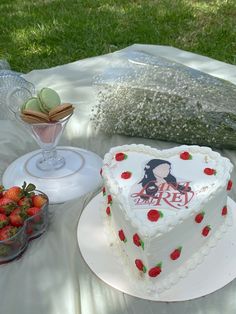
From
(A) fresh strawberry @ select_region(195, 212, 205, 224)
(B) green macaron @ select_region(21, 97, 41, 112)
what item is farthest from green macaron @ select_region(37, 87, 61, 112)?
(A) fresh strawberry @ select_region(195, 212, 205, 224)

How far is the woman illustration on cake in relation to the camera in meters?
1.20

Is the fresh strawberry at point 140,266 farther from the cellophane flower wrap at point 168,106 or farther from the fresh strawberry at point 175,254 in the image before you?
the cellophane flower wrap at point 168,106

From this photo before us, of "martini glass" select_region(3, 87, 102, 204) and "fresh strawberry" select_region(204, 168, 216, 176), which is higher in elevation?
"fresh strawberry" select_region(204, 168, 216, 176)

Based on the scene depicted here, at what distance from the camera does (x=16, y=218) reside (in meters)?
1.30

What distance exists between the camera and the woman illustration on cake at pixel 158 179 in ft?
3.95

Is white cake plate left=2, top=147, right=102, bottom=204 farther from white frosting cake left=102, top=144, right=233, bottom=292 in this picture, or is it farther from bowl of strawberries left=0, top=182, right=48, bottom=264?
white frosting cake left=102, top=144, right=233, bottom=292

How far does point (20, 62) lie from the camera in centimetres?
287

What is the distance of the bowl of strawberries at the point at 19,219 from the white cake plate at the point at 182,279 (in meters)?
0.13

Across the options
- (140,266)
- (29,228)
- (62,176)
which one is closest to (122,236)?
(140,266)

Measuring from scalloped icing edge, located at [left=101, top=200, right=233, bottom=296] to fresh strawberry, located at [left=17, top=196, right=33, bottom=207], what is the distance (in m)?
0.21

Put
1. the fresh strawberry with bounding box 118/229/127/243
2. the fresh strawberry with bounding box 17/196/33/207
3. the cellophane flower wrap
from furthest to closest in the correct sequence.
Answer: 1. the cellophane flower wrap
2. the fresh strawberry with bounding box 17/196/33/207
3. the fresh strawberry with bounding box 118/229/127/243

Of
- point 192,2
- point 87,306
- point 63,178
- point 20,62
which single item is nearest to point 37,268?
point 87,306

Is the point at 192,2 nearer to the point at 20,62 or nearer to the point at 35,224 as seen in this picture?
the point at 20,62

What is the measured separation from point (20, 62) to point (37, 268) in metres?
1.79
